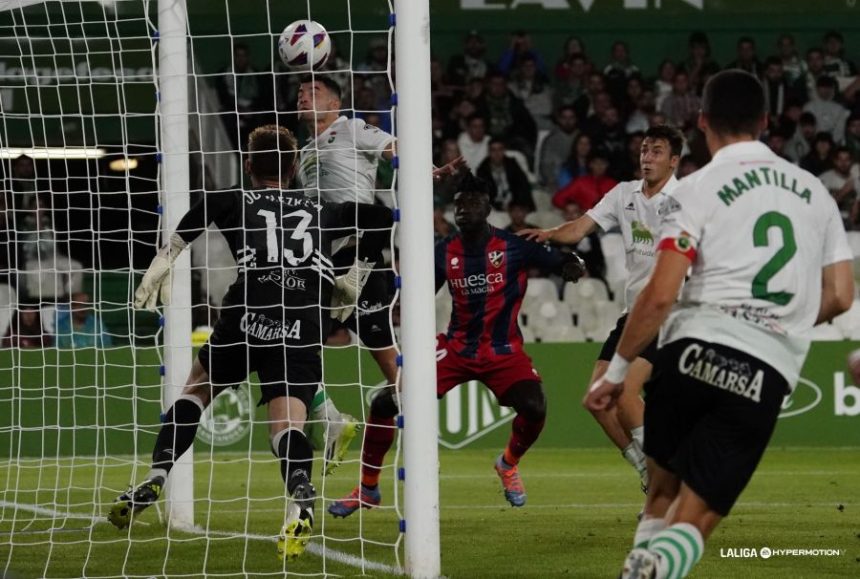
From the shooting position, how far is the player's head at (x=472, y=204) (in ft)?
29.6

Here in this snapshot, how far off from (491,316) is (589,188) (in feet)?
26.7

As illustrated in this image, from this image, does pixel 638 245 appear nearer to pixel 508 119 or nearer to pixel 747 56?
pixel 508 119

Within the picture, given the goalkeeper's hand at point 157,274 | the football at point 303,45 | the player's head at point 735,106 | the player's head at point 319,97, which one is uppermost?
the football at point 303,45

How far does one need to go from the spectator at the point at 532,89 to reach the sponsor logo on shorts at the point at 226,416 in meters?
6.84

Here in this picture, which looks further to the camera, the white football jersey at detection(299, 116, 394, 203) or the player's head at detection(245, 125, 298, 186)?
the white football jersey at detection(299, 116, 394, 203)

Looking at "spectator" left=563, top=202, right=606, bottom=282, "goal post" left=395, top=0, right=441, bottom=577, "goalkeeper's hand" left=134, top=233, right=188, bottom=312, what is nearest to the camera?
"goal post" left=395, top=0, right=441, bottom=577

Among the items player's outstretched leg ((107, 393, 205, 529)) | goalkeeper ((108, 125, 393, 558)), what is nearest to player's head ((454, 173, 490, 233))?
goalkeeper ((108, 125, 393, 558))

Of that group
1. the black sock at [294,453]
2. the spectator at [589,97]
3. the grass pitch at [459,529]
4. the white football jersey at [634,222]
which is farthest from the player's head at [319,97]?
the spectator at [589,97]

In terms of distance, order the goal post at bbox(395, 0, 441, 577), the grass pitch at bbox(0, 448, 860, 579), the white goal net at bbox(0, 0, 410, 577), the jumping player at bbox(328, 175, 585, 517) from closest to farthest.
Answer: the goal post at bbox(395, 0, 441, 577) < the grass pitch at bbox(0, 448, 860, 579) < the white goal net at bbox(0, 0, 410, 577) < the jumping player at bbox(328, 175, 585, 517)

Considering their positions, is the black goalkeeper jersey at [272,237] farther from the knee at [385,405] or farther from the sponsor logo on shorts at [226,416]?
the sponsor logo on shorts at [226,416]

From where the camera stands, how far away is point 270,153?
23.6 ft

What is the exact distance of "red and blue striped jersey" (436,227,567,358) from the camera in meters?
9.08

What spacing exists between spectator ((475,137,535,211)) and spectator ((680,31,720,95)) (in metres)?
3.19

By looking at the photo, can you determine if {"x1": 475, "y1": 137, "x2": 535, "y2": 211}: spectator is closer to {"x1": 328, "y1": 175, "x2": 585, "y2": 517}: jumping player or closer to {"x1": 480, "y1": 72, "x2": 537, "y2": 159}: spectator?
{"x1": 480, "y1": 72, "x2": 537, "y2": 159}: spectator
